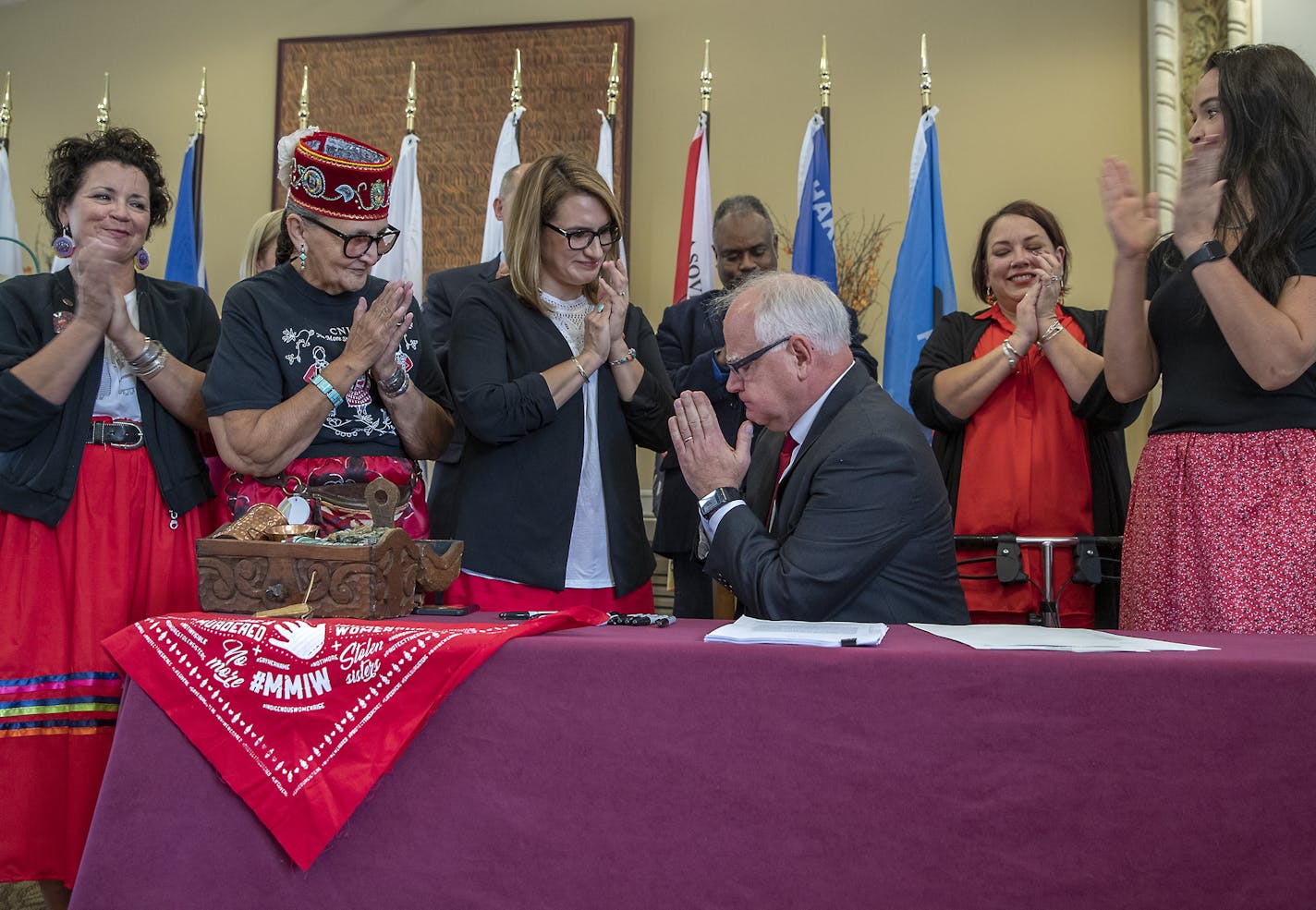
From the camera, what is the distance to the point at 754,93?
5.46m

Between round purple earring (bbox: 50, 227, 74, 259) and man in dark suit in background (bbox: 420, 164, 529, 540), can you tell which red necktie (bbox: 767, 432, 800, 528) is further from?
round purple earring (bbox: 50, 227, 74, 259)

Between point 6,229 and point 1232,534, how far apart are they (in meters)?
5.15

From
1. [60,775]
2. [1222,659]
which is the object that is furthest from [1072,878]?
[60,775]

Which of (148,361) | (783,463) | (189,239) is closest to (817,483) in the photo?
(783,463)

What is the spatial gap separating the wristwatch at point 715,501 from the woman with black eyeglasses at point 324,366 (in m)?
0.60

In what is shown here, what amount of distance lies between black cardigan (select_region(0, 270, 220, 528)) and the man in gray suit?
3.59 ft

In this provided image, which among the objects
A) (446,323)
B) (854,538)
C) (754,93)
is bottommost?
(854,538)

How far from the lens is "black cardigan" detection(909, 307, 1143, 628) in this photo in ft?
8.96

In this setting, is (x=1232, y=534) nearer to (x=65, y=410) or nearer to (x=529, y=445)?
(x=529, y=445)

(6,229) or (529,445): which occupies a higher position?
(6,229)

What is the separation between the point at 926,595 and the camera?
1992 mm

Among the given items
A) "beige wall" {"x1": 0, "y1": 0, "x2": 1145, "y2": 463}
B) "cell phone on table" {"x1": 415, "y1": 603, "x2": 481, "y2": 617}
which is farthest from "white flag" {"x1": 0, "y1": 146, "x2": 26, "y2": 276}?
"cell phone on table" {"x1": 415, "y1": 603, "x2": 481, "y2": 617}

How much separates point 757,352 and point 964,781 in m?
1.03

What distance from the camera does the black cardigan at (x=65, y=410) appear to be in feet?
7.31
